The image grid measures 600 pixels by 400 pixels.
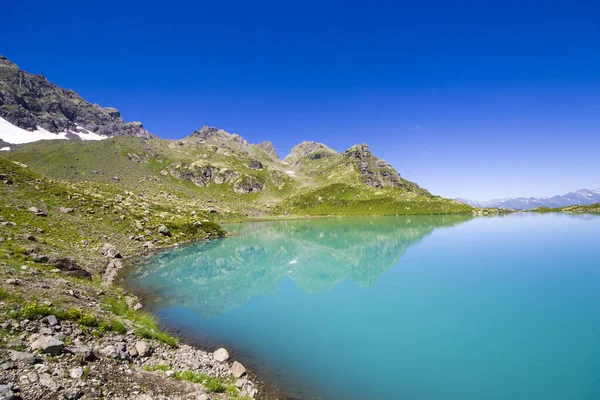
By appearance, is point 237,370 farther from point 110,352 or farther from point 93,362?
point 93,362

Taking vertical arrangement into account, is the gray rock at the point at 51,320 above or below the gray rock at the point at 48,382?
above

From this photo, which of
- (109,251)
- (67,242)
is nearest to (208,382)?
(67,242)

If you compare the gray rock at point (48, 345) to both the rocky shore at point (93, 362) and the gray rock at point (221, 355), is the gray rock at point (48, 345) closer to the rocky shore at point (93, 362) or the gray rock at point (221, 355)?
the rocky shore at point (93, 362)

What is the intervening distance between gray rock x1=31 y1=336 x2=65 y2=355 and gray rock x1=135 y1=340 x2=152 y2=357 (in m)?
3.80

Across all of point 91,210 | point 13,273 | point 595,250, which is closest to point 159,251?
point 91,210

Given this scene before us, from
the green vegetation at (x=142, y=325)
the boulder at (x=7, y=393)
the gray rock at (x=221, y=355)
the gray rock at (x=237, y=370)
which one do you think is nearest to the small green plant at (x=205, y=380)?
the gray rock at (x=237, y=370)

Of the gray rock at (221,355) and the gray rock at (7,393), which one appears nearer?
the gray rock at (7,393)

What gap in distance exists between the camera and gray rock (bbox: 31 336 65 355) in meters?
11.5

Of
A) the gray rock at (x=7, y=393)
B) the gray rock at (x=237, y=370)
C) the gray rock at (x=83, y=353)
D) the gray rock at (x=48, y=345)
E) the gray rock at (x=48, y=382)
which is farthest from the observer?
the gray rock at (x=237, y=370)

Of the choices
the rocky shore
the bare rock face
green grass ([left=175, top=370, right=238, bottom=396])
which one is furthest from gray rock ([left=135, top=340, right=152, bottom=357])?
the bare rock face

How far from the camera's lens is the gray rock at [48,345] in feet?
37.7

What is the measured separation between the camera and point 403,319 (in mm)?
24078

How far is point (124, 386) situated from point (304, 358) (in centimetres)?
1082

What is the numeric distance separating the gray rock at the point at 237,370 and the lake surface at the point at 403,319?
4.60ft
